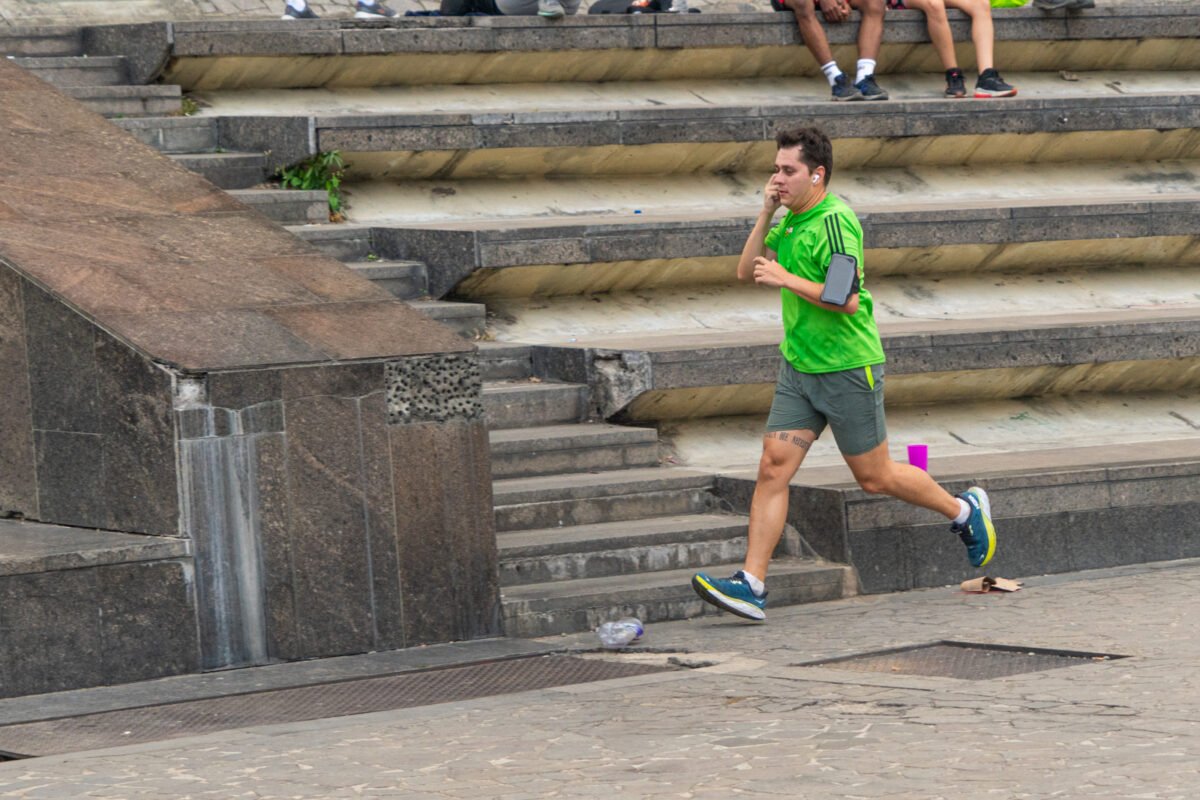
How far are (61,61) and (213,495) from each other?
496cm

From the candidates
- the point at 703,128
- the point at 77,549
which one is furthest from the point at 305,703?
the point at 703,128

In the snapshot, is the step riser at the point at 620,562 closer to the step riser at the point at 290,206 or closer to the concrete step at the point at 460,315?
the concrete step at the point at 460,315

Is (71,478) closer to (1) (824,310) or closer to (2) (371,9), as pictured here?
(1) (824,310)

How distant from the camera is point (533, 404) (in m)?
8.86

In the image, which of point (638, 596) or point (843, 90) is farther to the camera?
point (843, 90)

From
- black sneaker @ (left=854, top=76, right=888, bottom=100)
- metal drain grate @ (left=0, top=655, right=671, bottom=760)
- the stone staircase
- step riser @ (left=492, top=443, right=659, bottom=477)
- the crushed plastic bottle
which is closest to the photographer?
metal drain grate @ (left=0, top=655, right=671, bottom=760)

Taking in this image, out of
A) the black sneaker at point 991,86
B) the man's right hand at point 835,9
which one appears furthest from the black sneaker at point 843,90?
the black sneaker at point 991,86

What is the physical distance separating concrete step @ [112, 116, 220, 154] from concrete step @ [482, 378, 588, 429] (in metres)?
2.39

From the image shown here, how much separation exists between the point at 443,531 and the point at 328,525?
0.44 m

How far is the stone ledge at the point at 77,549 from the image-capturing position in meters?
6.37

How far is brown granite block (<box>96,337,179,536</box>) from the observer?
260 inches

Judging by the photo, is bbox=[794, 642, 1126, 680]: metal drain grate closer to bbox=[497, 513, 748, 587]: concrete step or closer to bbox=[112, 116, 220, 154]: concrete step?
bbox=[497, 513, 748, 587]: concrete step

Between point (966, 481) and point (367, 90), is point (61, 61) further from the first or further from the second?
point (966, 481)

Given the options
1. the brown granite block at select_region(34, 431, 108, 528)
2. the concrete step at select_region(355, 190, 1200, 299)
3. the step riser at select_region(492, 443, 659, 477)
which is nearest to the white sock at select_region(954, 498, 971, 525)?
the step riser at select_region(492, 443, 659, 477)
